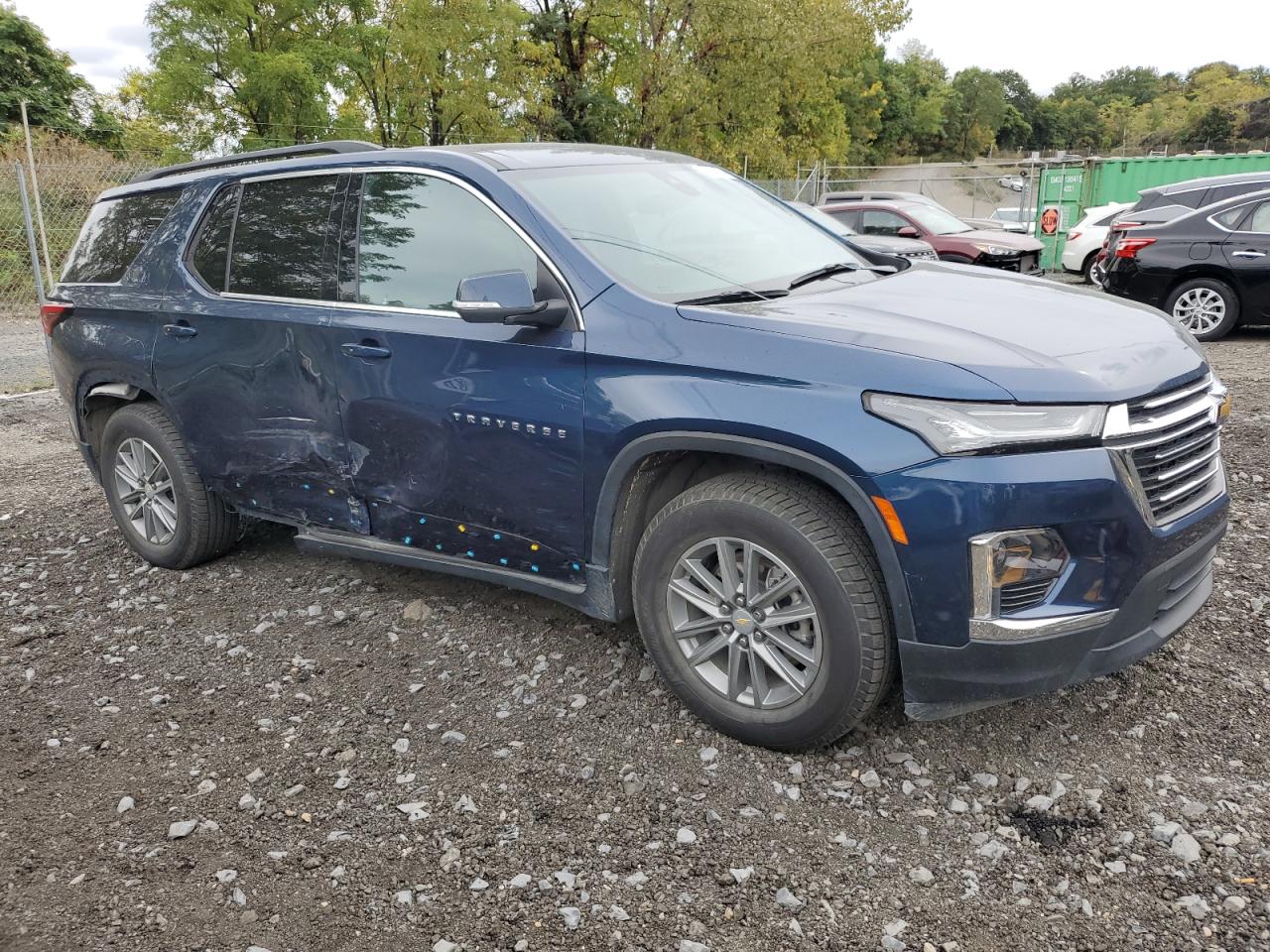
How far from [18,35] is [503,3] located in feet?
75.2

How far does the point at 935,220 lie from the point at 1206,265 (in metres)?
5.94

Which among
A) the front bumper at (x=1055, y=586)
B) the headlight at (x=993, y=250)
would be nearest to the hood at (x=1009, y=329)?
the front bumper at (x=1055, y=586)

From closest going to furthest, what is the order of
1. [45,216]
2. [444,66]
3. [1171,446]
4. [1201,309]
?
[1171,446]
[1201,309]
[45,216]
[444,66]

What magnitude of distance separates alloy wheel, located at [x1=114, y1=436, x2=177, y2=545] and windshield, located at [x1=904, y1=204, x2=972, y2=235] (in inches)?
499

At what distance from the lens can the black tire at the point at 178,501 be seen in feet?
15.4

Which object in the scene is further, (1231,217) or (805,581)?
(1231,217)

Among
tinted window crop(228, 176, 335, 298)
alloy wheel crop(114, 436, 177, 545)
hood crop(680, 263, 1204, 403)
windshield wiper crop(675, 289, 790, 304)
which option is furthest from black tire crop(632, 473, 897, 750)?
alloy wheel crop(114, 436, 177, 545)

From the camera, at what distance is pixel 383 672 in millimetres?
3832

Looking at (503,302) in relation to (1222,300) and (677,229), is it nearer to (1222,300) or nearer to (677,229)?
(677,229)

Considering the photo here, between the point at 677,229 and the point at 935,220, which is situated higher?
the point at 677,229

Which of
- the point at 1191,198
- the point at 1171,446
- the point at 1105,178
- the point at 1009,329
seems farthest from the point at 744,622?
the point at 1105,178

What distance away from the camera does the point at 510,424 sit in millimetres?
3373

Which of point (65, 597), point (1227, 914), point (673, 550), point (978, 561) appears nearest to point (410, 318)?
point (673, 550)

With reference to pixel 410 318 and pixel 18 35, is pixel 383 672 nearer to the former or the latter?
pixel 410 318
